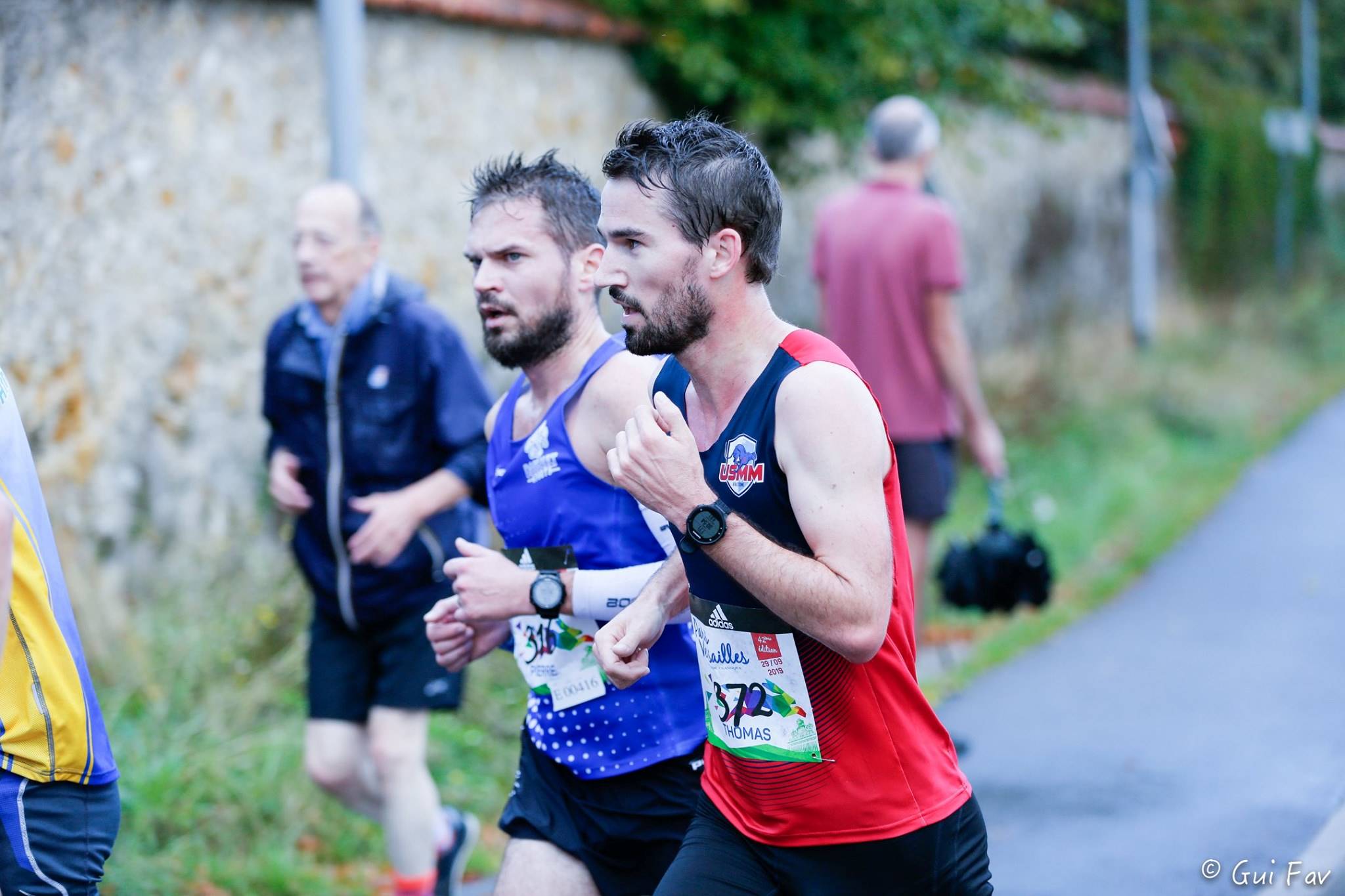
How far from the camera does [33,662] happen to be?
2.75 meters

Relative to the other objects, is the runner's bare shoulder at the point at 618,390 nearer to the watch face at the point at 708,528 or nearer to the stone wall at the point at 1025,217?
the watch face at the point at 708,528

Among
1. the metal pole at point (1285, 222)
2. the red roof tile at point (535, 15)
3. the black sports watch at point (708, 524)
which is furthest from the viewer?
the metal pole at point (1285, 222)

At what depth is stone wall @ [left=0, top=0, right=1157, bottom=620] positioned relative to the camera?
6.17 meters

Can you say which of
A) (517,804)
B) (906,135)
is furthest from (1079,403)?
(517,804)

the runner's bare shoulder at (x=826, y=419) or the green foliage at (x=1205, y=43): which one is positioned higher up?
the green foliage at (x=1205, y=43)

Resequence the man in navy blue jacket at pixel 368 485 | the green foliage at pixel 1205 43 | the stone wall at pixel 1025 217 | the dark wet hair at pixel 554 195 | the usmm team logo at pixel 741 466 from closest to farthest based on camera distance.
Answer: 1. the usmm team logo at pixel 741 466
2. the dark wet hair at pixel 554 195
3. the man in navy blue jacket at pixel 368 485
4. the stone wall at pixel 1025 217
5. the green foliage at pixel 1205 43

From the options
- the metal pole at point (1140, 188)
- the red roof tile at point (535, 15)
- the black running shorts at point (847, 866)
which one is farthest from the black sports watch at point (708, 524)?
the metal pole at point (1140, 188)

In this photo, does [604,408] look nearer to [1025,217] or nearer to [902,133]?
[902,133]

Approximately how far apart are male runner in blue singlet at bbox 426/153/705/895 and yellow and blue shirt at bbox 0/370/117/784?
0.79m

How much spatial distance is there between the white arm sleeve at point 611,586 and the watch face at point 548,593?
0.09 ft

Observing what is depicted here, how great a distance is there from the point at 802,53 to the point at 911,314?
3.89 metres

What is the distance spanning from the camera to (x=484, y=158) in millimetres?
8508

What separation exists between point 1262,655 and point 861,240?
2.81 meters

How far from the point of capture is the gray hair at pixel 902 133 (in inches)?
252
